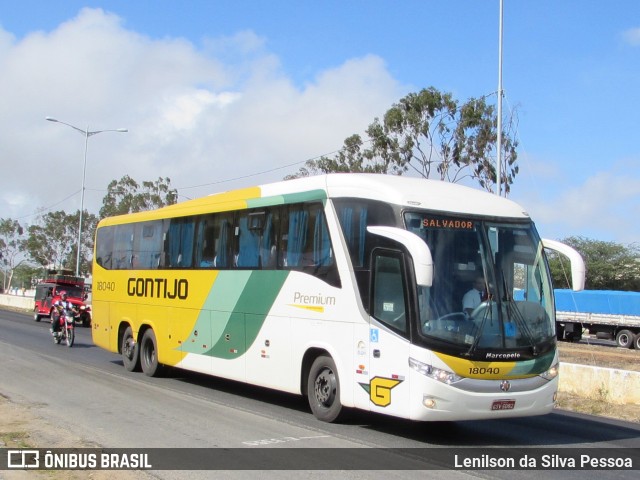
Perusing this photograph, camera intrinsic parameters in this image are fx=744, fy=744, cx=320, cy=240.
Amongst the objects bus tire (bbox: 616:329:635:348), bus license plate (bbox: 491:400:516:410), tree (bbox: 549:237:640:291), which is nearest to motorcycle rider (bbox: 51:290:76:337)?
bus license plate (bbox: 491:400:516:410)

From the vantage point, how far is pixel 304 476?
296 inches

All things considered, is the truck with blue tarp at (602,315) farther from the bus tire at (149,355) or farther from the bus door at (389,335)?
the bus door at (389,335)

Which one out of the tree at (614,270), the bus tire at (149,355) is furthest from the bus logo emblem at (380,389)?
the tree at (614,270)

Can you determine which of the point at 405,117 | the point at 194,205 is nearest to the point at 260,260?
the point at 194,205

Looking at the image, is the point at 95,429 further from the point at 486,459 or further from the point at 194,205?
the point at 194,205

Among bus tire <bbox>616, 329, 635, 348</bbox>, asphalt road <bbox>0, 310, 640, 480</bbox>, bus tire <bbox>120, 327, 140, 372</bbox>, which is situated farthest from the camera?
bus tire <bbox>616, 329, 635, 348</bbox>

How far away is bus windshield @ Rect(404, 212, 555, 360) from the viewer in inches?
358

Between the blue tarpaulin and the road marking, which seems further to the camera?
the blue tarpaulin

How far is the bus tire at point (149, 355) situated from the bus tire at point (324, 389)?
225 inches

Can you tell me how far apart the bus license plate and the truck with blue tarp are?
94.7 ft

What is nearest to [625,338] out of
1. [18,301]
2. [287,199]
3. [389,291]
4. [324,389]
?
[287,199]

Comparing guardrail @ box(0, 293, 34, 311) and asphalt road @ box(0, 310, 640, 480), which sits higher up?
guardrail @ box(0, 293, 34, 311)

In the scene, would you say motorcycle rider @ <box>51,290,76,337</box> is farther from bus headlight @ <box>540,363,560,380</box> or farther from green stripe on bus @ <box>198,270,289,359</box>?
bus headlight @ <box>540,363,560,380</box>

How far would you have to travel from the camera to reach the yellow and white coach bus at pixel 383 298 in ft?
29.8
